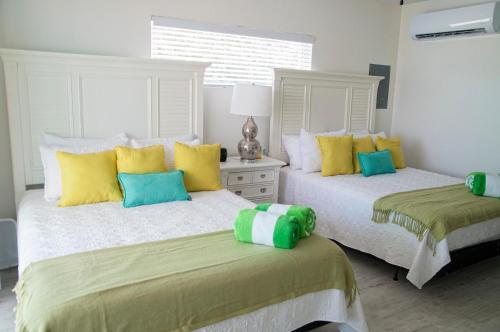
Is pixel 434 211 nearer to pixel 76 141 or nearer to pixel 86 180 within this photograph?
pixel 86 180

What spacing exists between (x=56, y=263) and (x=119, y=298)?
40 centimetres

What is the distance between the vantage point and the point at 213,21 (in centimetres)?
347

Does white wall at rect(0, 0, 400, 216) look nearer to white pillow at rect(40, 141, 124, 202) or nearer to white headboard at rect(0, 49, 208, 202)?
white headboard at rect(0, 49, 208, 202)

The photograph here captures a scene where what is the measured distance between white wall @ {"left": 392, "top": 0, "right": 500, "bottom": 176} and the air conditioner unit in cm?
24

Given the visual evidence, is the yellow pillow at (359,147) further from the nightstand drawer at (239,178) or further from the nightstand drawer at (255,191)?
the nightstand drawer at (239,178)

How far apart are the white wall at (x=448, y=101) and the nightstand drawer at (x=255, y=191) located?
2166 millimetres

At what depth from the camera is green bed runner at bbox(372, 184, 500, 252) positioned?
2613mm

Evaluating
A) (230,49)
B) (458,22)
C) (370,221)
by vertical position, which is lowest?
(370,221)

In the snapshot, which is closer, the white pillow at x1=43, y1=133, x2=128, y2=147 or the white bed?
Answer: the white bed

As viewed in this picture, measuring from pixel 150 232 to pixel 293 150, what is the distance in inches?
83.7

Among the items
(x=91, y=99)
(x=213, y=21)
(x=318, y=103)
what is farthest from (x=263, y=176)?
(x=91, y=99)

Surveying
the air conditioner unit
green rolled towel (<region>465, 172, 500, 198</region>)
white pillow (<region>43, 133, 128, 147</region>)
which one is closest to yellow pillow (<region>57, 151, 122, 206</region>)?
white pillow (<region>43, 133, 128, 147</region>)

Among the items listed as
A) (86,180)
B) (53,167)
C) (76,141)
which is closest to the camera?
(86,180)

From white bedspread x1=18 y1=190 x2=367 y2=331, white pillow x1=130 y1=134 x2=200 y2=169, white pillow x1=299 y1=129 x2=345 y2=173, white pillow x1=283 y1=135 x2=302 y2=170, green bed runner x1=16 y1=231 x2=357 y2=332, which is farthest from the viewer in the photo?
white pillow x1=283 y1=135 x2=302 y2=170
